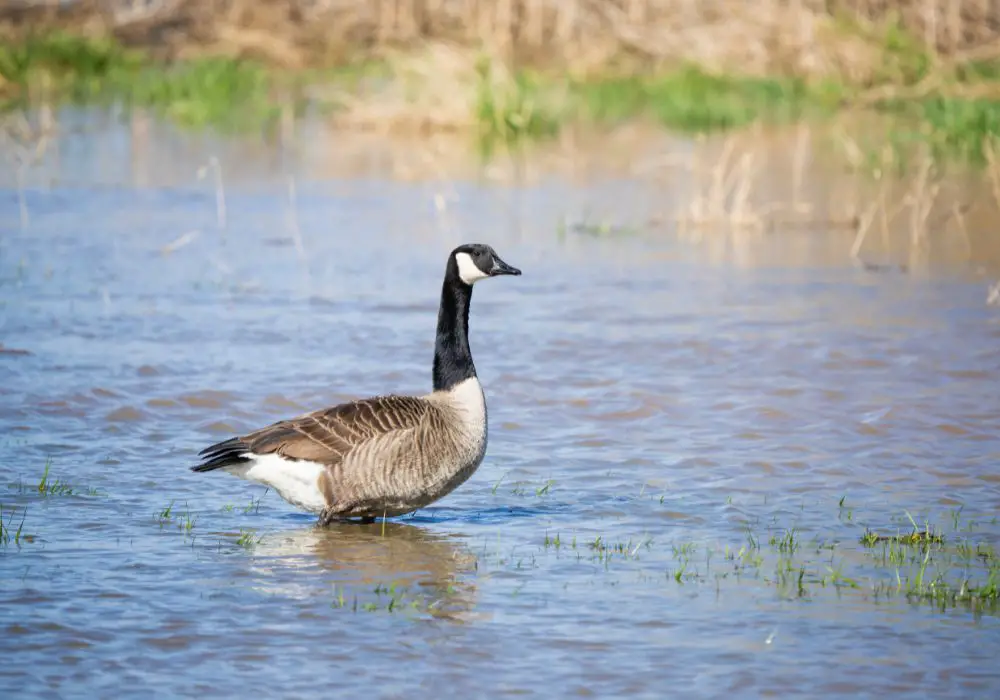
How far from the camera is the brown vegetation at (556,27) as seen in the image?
29.4m

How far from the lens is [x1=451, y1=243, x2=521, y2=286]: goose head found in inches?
346

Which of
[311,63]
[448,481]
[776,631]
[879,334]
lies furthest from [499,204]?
[311,63]

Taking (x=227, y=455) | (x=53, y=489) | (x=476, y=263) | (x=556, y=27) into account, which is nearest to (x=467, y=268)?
(x=476, y=263)

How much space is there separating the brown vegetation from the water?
12.6 metres

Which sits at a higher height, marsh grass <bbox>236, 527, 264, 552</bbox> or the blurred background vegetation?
the blurred background vegetation

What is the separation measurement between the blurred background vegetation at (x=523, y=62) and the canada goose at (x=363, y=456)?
15151mm

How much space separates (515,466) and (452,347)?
3.59 feet

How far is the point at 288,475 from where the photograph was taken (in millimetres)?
7883

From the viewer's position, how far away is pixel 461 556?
7570 mm

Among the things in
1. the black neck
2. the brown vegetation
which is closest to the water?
the black neck

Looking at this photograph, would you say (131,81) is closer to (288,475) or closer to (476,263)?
(476,263)

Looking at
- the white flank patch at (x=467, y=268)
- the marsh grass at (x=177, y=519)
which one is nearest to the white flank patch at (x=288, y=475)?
the marsh grass at (x=177, y=519)

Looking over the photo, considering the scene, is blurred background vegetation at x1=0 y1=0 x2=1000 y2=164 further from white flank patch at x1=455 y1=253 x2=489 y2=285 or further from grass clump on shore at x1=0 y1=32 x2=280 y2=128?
white flank patch at x1=455 y1=253 x2=489 y2=285

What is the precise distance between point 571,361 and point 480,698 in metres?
6.46
